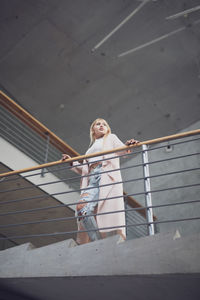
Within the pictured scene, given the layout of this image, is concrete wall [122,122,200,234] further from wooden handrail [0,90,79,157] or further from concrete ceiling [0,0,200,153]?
wooden handrail [0,90,79,157]

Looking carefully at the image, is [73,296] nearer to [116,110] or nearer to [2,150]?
[2,150]

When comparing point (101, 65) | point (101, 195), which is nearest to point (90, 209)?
point (101, 195)

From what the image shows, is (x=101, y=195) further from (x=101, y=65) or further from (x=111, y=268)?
(x=101, y=65)

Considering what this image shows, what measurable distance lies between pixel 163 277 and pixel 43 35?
511 cm

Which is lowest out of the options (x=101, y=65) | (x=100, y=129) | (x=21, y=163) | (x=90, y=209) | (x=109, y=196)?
(x=90, y=209)

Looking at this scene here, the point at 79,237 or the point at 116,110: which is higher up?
the point at 116,110

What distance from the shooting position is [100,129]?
12.8 ft

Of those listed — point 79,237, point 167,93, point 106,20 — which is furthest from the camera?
point 167,93

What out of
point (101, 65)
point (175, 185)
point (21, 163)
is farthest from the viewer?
point (101, 65)

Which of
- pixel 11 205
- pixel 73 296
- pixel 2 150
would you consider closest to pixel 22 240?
pixel 11 205

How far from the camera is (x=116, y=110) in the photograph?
768 centimetres

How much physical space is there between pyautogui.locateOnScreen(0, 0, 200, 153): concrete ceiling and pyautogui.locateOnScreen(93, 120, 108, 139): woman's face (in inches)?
119

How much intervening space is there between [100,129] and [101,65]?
346 cm

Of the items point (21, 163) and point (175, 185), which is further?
point (175, 185)
